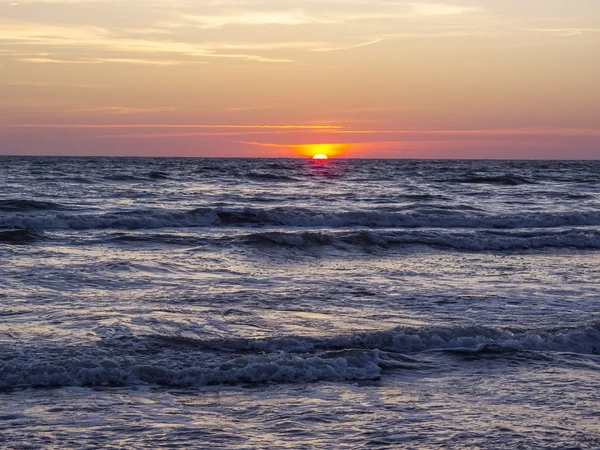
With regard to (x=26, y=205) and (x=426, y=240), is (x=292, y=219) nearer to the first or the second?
(x=426, y=240)

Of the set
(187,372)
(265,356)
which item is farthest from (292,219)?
(187,372)

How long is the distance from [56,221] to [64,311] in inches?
526

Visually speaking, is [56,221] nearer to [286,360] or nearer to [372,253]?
[372,253]

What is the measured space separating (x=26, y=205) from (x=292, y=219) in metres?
9.60

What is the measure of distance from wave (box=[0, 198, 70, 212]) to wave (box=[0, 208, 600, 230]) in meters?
2.24

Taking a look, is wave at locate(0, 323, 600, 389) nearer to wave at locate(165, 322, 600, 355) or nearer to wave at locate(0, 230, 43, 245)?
wave at locate(165, 322, 600, 355)

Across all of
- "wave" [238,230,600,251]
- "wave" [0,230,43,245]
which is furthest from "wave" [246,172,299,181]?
"wave" [0,230,43,245]

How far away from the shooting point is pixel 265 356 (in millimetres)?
8008

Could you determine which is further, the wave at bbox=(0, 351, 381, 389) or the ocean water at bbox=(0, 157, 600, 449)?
the wave at bbox=(0, 351, 381, 389)

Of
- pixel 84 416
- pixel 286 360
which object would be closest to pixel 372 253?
pixel 286 360

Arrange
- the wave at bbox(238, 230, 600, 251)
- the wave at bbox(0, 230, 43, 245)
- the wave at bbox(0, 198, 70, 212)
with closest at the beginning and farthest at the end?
the wave at bbox(0, 230, 43, 245) → the wave at bbox(238, 230, 600, 251) → the wave at bbox(0, 198, 70, 212)

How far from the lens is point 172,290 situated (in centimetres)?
1220

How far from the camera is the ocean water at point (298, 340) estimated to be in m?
6.26

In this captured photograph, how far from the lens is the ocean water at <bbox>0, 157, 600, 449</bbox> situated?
6.26m
